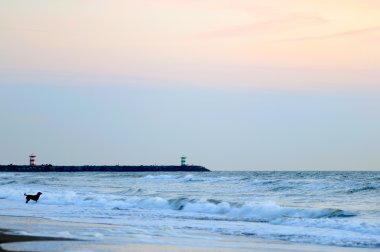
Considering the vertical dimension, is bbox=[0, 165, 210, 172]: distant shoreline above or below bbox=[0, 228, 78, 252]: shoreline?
above

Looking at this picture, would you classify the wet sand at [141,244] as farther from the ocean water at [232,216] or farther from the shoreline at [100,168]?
the shoreline at [100,168]

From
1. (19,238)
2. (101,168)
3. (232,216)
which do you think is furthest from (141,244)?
(101,168)

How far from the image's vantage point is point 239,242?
49.2 feet

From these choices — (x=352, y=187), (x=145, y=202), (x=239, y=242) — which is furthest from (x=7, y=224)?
(x=352, y=187)

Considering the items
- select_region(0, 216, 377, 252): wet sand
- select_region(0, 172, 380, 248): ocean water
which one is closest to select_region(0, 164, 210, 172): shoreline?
select_region(0, 172, 380, 248): ocean water

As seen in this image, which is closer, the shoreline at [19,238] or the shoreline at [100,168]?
the shoreline at [19,238]

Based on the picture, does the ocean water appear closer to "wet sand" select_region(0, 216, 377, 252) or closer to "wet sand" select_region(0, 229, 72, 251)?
"wet sand" select_region(0, 216, 377, 252)

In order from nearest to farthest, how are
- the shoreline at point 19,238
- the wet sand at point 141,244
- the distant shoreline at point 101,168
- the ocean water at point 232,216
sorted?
the wet sand at point 141,244 → the shoreline at point 19,238 → the ocean water at point 232,216 → the distant shoreline at point 101,168

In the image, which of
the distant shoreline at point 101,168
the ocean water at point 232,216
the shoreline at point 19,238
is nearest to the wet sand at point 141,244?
the shoreline at point 19,238

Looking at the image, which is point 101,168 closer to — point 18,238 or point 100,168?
point 100,168

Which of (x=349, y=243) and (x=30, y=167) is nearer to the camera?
(x=349, y=243)

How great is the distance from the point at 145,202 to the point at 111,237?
1285 cm

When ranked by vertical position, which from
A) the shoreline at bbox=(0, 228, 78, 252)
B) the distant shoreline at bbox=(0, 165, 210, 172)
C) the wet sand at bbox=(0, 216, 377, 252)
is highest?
the distant shoreline at bbox=(0, 165, 210, 172)

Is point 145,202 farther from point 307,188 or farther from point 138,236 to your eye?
point 138,236
